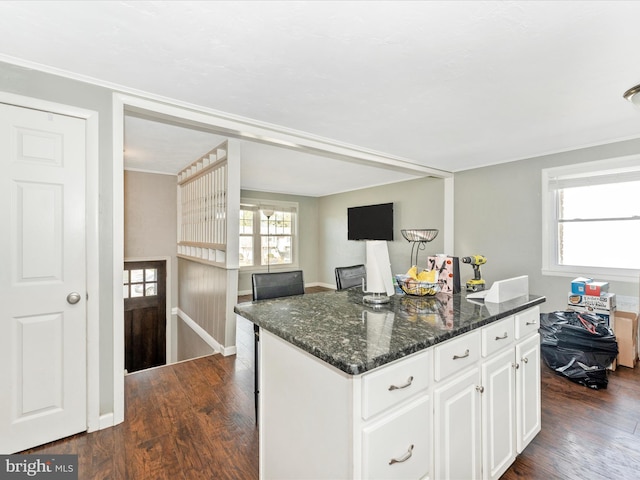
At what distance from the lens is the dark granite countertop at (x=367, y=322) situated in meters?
1.09

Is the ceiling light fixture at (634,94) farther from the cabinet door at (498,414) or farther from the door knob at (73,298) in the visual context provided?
the door knob at (73,298)

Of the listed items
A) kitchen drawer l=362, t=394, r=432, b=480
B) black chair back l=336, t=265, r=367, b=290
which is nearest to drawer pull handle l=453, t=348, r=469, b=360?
kitchen drawer l=362, t=394, r=432, b=480

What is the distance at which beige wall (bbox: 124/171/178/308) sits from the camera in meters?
4.59

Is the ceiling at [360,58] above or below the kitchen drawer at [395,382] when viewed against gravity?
above

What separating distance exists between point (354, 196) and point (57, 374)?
6.05m

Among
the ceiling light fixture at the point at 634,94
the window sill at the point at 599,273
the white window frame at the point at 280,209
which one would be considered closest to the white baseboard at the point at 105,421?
the ceiling light fixture at the point at 634,94

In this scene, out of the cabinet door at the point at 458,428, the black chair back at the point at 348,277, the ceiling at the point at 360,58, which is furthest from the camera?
the black chair back at the point at 348,277

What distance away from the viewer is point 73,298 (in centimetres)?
196

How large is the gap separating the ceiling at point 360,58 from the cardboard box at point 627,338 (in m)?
A: 1.90

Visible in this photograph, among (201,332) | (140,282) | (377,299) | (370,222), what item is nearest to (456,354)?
(377,299)

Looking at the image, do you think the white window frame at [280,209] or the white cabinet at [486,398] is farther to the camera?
the white window frame at [280,209]

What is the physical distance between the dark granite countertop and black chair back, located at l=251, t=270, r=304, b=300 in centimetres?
45

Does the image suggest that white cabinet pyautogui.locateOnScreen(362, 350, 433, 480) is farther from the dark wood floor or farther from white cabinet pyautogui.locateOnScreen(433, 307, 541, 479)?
the dark wood floor

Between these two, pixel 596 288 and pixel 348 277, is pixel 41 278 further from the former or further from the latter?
pixel 596 288
